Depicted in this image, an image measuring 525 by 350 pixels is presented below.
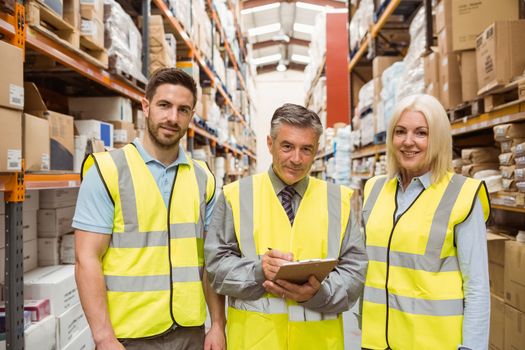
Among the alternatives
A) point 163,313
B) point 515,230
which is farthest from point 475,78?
point 163,313

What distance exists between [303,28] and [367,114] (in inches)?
614

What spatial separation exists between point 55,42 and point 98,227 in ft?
3.97

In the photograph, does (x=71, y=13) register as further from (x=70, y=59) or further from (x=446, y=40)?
(x=446, y=40)


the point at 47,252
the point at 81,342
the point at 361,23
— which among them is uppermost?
the point at 361,23

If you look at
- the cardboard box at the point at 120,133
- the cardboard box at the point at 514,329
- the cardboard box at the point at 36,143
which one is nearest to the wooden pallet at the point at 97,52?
the cardboard box at the point at 120,133

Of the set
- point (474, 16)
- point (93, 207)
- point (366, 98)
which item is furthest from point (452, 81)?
point (93, 207)

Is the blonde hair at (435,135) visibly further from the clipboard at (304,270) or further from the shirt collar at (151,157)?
the shirt collar at (151,157)

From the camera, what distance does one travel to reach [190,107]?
2004mm

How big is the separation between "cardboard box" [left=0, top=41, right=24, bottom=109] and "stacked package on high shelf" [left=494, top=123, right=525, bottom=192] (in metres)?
2.70

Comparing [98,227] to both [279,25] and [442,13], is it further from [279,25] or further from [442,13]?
[279,25]

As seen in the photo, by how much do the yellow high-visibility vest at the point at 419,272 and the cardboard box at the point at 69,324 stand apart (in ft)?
5.66

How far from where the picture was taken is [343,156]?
7980 mm

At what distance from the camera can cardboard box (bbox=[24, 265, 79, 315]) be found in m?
2.46

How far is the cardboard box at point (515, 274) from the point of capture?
2.46m
